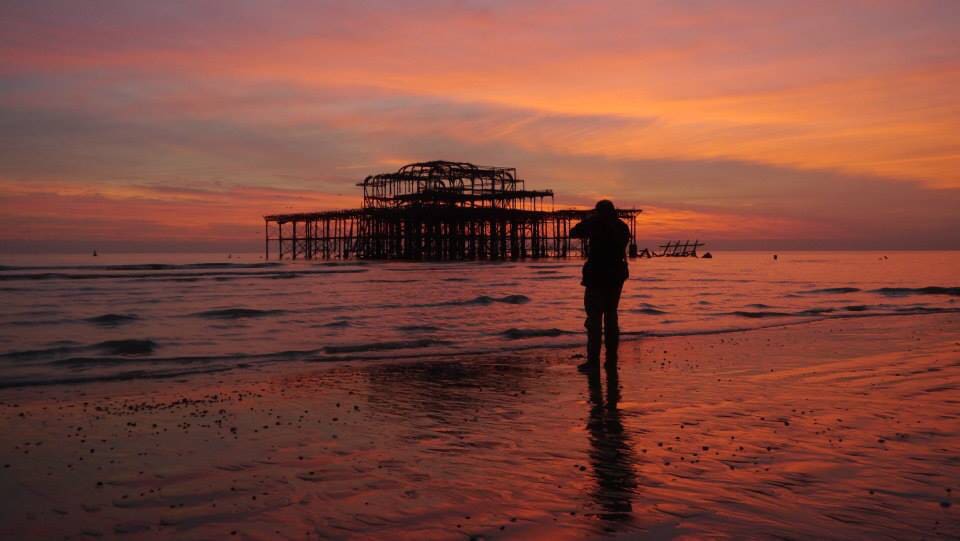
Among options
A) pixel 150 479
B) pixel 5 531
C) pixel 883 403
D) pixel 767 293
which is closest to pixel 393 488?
pixel 150 479

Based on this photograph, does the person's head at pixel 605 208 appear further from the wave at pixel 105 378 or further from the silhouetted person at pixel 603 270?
the wave at pixel 105 378

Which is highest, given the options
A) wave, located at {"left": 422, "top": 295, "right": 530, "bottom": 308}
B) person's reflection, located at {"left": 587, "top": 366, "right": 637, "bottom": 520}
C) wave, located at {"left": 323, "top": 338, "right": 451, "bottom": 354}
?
person's reflection, located at {"left": 587, "top": 366, "right": 637, "bottom": 520}

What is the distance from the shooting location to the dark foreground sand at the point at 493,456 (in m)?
3.87

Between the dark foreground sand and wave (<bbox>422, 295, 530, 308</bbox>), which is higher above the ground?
the dark foreground sand

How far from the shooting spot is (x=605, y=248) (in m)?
9.52

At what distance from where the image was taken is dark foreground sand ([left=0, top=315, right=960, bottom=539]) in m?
3.87

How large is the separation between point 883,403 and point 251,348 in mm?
9441

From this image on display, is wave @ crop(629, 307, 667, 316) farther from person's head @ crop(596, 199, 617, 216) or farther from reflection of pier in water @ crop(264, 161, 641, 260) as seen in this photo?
reflection of pier in water @ crop(264, 161, 641, 260)

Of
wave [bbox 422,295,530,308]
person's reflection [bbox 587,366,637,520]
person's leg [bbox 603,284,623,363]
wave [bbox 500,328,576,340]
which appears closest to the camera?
person's reflection [bbox 587,366,637,520]

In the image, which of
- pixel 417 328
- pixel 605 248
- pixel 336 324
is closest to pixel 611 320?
pixel 605 248

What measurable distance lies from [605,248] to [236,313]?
13.0 metres

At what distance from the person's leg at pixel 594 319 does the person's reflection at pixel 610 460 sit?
79.8 inches

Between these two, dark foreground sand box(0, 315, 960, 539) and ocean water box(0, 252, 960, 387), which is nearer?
dark foreground sand box(0, 315, 960, 539)

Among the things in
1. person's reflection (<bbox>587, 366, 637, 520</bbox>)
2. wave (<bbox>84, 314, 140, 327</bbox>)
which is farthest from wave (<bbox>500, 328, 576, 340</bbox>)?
wave (<bbox>84, 314, 140, 327</bbox>)
